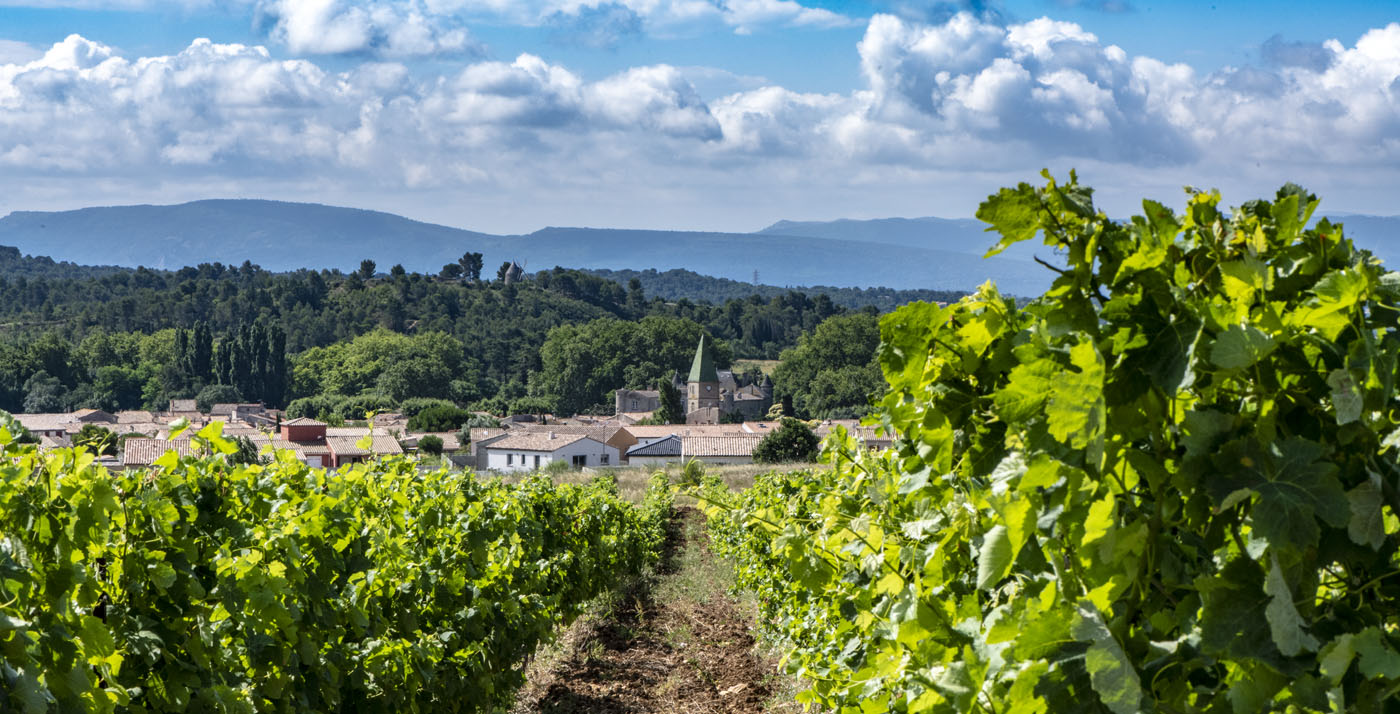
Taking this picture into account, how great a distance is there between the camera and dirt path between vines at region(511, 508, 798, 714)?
8336 millimetres

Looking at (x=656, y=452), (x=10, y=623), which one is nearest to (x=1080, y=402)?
(x=10, y=623)

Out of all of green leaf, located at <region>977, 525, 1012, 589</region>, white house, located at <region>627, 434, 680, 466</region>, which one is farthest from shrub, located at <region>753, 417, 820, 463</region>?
green leaf, located at <region>977, 525, 1012, 589</region>

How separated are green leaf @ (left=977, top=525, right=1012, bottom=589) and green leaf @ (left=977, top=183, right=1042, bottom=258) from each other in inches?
16.5

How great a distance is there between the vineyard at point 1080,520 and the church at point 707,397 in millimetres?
91052

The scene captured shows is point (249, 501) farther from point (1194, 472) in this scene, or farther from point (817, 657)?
point (1194, 472)

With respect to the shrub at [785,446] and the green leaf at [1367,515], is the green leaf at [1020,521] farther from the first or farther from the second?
the shrub at [785,446]

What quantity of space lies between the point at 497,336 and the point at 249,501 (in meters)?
137

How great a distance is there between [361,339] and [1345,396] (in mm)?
130147

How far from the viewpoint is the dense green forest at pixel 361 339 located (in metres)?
107

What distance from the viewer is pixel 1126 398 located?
57.6 inches

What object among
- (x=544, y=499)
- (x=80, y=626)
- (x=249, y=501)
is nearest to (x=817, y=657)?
(x=249, y=501)

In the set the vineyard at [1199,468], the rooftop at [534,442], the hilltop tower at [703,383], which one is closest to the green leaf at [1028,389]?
the vineyard at [1199,468]

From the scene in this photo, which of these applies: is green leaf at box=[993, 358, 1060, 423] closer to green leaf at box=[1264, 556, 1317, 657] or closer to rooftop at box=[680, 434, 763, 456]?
green leaf at box=[1264, 556, 1317, 657]

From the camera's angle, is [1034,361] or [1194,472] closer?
[1194,472]
